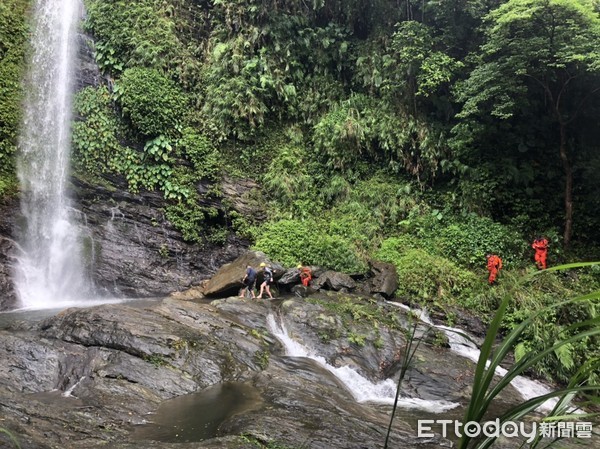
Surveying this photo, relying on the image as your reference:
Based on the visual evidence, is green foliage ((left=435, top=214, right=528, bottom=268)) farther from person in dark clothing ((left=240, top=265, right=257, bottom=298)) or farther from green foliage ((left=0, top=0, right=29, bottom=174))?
green foliage ((left=0, top=0, right=29, bottom=174))

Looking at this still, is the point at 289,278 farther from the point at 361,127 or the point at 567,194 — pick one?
the point at 567,194

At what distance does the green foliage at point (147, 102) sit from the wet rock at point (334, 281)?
272 inches

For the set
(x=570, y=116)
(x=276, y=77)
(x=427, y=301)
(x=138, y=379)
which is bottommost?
(x=427, y=301)

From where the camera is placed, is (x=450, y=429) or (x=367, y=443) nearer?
(x=367, y=443)

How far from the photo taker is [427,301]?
37.5ft

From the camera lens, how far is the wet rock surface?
4949 millimetres

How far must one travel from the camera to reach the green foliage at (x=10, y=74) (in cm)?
1283

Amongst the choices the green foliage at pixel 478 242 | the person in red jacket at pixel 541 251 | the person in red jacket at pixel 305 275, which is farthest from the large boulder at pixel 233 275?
the person in red jacket at pixel 541 251

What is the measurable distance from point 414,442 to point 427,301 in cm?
631

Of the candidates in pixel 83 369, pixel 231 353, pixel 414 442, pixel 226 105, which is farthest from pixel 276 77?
pixel 414 442

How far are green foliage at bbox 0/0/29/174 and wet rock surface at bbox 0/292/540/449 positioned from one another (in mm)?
6907

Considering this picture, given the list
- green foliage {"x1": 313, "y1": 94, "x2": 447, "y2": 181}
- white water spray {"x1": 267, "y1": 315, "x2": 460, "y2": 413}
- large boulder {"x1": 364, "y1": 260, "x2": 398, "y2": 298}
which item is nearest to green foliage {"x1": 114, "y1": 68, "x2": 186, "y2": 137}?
green foliage {"x1": 313, "y1": 94, "x2": 447, "y2": 181}

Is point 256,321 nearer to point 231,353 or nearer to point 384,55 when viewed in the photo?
point 231,353

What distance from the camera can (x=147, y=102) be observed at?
14055 millimetres
